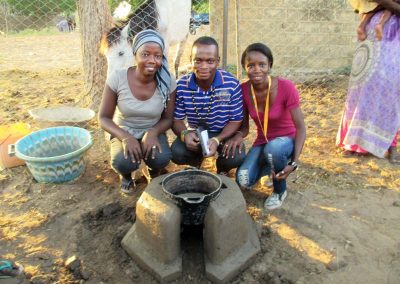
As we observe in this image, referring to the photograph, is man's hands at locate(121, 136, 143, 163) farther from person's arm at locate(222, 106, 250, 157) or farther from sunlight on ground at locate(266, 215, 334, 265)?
sunlight on ground at locate(266, 215, 334, 265)

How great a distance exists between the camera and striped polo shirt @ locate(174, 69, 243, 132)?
2.46m

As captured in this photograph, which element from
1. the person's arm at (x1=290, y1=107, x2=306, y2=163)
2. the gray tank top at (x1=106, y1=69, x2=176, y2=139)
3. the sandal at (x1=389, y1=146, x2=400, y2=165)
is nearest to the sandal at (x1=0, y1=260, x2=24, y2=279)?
the gray tank top at (x1=106, y1=69, x2=176, y2=139)

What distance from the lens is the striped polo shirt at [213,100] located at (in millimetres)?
2461

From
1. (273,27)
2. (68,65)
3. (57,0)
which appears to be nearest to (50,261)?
(273,27)

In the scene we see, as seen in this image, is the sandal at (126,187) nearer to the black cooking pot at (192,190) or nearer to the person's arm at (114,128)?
the person's arm at (114,128)

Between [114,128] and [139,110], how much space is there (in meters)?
0.22

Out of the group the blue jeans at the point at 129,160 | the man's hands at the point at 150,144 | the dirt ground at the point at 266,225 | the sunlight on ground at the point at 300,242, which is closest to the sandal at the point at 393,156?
the dirt ground at the point at 266,225

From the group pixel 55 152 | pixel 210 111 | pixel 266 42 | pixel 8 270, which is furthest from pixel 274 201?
pixel 266 42

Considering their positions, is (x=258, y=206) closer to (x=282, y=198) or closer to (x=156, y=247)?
(x=282, y=198)

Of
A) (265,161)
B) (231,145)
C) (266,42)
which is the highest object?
(266,42)

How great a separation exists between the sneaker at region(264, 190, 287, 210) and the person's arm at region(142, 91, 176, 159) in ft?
2.78

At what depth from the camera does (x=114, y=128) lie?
8.23ft

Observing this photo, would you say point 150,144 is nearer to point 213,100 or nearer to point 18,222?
point 213,100

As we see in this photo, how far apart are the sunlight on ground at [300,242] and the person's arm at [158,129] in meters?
0.94
